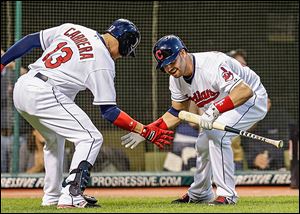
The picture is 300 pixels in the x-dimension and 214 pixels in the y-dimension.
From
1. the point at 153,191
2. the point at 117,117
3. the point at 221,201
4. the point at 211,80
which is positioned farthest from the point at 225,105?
the point at 153,191

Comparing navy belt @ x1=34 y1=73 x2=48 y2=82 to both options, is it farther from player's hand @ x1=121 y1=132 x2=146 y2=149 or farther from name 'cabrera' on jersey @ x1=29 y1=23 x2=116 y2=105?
player's hand @ x1=121 y1=132 x2=146 y2=149

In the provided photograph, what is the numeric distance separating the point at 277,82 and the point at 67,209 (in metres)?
7.39

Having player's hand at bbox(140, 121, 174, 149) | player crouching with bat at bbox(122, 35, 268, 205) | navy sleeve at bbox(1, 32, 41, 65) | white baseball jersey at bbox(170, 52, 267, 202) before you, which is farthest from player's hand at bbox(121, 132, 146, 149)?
navy sleeve at bbox(1, 32, 41, 65)

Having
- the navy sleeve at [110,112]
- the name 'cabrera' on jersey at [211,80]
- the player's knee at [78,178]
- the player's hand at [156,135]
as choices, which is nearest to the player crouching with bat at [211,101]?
the name 'cabrera' on jersey at [211,80]

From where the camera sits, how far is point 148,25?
13.7 meters

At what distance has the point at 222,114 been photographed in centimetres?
839

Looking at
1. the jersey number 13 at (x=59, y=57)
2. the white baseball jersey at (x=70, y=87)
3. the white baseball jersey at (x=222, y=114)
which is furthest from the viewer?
the white baseball jersey at (x=222, y=114)

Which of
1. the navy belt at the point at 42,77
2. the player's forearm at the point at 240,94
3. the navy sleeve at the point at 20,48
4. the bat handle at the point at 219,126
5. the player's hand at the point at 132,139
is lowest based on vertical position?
the player's hand at the point at 132,139

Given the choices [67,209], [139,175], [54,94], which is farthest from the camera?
[139,175]

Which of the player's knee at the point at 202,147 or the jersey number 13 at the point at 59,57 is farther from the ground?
the jersey number 13 at the point at 59,57

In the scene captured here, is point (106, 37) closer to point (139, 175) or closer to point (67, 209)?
point (67, 209)

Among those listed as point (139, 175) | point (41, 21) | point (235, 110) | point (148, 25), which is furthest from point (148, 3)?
point (235, 110)

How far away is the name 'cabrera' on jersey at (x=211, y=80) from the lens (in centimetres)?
793

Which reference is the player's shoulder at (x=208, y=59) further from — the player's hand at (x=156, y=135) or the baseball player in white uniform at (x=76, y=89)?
the player's hand at (x=156, y=135)
